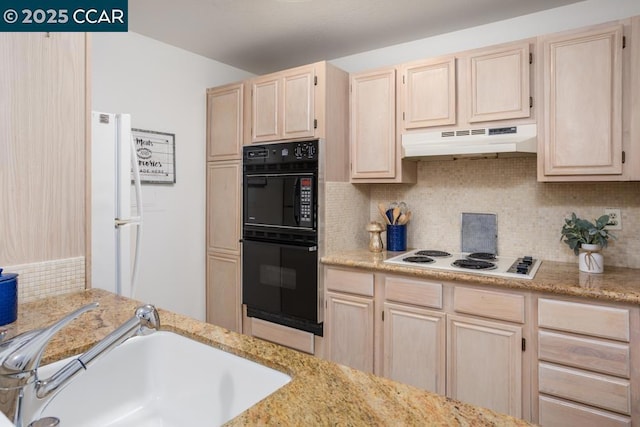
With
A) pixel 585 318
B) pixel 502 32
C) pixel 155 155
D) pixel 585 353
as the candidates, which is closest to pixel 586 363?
pixel 585 353

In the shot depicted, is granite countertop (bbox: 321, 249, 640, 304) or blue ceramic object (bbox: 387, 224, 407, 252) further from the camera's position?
blue ceramic object (bbox: 387, 224, 407, 252)

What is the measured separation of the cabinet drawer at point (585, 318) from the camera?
171 centimetres

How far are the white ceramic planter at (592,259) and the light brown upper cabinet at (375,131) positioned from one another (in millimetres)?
1110

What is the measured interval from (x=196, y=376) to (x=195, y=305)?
2.33 metres

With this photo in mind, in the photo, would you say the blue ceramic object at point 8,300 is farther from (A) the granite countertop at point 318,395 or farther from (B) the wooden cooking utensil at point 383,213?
(B) the wooden cooking utensil at point 383,213

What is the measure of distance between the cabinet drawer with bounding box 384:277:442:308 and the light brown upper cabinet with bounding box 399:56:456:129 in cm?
99

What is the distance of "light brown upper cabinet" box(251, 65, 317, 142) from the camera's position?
2699 mm

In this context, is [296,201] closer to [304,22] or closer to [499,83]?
[304,22]

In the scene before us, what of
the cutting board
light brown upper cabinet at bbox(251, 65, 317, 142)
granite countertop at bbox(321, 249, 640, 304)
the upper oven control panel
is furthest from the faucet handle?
the cutting board

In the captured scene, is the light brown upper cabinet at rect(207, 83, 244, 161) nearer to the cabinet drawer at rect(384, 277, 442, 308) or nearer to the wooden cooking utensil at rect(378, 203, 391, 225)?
the wooden cooking utensil at rect(378, 203, 391, 225)

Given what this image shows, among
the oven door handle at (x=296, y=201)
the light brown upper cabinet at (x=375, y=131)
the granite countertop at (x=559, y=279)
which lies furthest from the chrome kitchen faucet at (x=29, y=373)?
the light brown upper cabinet at (x=375, y=131)

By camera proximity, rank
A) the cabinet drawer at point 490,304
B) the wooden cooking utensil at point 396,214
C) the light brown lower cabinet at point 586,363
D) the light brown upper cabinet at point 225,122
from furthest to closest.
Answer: the light brown upper cabinet at point 225,122 < the wooden cooking utensil at point 396,214 < the cabinet drawer at point 490,304 < the light brown lower cabinet at point 586,363

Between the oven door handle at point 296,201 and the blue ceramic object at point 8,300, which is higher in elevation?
the oven door handle at point 296,201

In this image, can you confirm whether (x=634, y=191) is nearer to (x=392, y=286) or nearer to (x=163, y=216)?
(x=392, y=286)
